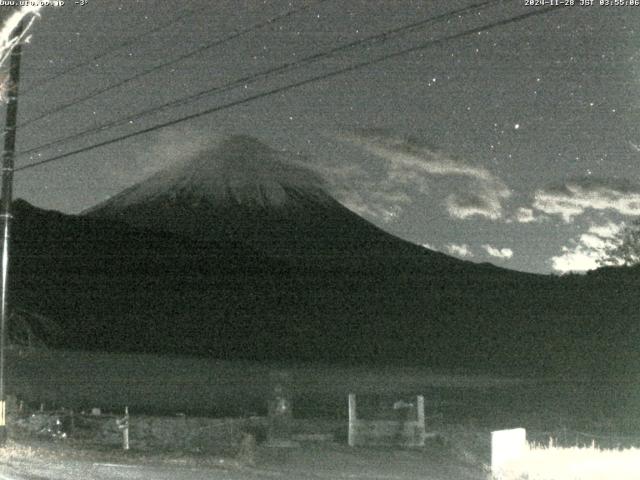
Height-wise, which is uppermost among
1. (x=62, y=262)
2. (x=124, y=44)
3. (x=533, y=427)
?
(x=62, y=262)

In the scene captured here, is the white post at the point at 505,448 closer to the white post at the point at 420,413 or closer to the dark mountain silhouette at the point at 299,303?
the white post at the point at 420,413

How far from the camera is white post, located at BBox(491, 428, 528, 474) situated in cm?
1376

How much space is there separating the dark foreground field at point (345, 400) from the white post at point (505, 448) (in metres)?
0.27

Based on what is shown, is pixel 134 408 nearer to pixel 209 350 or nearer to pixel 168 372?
pixel 168 372

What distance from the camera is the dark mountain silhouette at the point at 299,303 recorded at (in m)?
83.2

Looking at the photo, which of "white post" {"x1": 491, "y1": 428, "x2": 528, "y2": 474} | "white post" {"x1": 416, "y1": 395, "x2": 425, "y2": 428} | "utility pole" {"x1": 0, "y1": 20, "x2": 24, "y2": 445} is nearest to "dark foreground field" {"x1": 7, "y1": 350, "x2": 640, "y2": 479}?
"white post" {"x1": 491, "y1": 428, "x2": 528, "y2": 474}

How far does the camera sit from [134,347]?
305 ft

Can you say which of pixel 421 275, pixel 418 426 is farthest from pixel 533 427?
pixel 421 275

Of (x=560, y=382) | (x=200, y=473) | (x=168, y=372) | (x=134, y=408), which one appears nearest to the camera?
(x=200, y=473)

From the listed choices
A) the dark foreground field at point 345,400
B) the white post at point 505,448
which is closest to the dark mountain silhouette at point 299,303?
the dark foreground field at point 345,400

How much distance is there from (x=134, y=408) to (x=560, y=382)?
881 inches

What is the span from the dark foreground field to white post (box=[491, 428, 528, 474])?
27 cm

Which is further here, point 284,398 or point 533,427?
point 533,427

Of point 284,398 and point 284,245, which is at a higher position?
point 284,245
